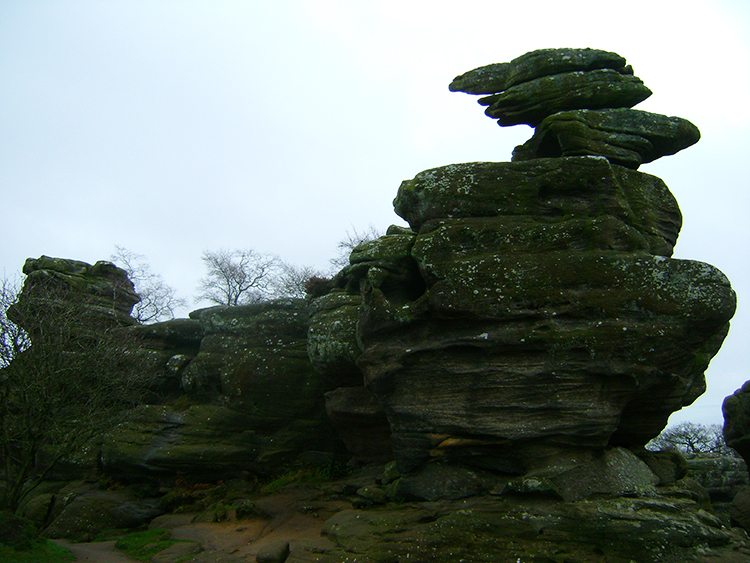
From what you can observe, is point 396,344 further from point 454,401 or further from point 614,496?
point 614,496

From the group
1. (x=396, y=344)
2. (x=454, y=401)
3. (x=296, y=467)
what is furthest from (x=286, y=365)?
(x=454, y=401)

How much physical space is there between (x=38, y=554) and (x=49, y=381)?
15.8 feet

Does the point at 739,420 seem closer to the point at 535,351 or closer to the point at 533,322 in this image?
the point at 535,351

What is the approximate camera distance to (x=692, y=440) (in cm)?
4872

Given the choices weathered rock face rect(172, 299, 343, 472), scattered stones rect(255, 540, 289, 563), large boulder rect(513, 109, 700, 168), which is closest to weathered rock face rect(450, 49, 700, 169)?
large boulder rect(513, 109, 700, 168)

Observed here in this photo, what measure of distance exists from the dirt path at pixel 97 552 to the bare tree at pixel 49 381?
2141 mm

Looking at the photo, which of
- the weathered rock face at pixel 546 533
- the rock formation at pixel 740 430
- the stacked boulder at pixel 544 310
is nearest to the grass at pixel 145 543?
the weathered rock face at pixel 546 533

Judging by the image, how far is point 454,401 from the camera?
1372cm

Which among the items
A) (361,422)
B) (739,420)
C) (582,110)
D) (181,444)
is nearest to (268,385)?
(181,444)

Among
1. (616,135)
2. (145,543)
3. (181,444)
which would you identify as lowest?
(145,543)

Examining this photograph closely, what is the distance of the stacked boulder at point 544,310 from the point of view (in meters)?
12.8

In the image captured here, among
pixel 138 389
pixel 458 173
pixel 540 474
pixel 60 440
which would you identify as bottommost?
pixel 540 474

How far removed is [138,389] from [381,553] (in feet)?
42.5

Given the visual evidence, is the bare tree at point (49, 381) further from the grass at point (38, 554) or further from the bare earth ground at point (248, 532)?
the bare earth ground at point (248, 532)
